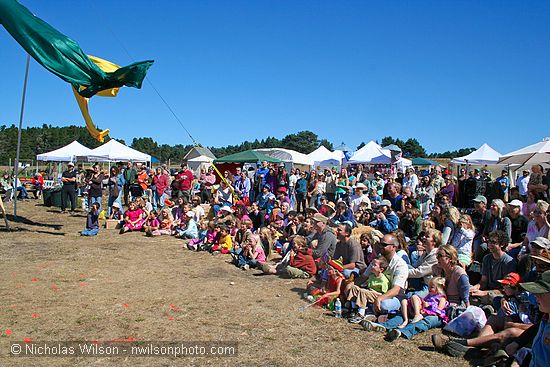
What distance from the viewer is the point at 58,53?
1024 centimetres

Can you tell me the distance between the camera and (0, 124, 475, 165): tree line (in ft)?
211

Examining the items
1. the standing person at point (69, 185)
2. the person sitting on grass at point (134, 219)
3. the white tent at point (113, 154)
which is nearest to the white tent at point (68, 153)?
the white tent at point (113, 154)

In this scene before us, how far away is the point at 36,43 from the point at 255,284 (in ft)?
24.8

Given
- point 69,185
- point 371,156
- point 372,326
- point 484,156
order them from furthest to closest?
point 484,156, point 371,156, point 69,185, point 372,326

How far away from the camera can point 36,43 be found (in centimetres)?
1017

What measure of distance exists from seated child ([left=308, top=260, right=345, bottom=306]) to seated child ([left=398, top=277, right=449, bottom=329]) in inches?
43.5

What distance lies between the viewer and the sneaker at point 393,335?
5.08 meters

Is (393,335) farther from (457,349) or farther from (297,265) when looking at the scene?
(297,265)

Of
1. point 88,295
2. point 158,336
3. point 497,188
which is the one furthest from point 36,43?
point 497,188

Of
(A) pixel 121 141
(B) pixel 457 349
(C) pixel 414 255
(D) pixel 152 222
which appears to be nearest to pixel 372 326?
(B) pixel 457 349

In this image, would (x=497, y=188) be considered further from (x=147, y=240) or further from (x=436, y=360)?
(x=147, y=240)

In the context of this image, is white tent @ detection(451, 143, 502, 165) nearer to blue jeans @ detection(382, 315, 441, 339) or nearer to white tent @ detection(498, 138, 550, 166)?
white tent @ detection(498, 138, 550, 166)

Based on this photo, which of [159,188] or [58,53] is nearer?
[58,53]

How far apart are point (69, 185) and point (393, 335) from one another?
46.6 ft
